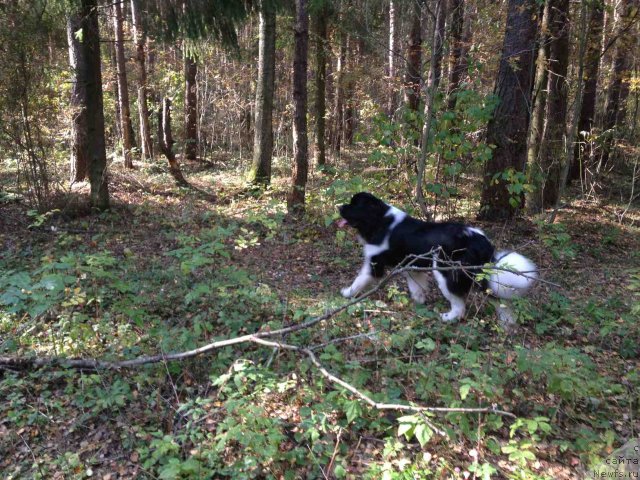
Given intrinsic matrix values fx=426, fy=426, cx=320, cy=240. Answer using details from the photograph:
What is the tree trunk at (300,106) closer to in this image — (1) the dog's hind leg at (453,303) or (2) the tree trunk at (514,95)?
(2) the tree trunk at (514,95)

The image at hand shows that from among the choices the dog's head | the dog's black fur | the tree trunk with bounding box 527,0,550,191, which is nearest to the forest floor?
the dog's black fur

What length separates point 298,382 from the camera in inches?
140

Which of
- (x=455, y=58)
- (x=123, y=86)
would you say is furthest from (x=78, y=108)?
(x=455, y=58)

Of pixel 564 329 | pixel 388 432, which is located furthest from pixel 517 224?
pixel 388 432

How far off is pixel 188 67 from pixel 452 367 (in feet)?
46.4

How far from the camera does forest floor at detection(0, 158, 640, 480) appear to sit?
2879mm

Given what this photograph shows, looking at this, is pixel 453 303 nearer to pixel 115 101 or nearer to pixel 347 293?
pixel 347 293

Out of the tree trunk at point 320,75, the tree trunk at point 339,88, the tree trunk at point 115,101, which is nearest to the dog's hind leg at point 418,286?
the tree trunk at point 320,75

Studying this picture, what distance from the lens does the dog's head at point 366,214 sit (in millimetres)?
5168

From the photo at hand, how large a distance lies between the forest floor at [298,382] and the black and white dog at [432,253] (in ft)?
1.01

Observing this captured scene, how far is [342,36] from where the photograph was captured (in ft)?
55.7

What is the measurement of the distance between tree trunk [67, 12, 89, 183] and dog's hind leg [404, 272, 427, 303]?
23.6 ft

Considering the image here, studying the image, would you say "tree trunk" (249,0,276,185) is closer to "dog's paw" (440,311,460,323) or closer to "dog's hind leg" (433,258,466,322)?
"dog's hind leg" (433,258,466,322)

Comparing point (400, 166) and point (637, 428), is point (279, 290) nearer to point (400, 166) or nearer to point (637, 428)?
point (400, 166)
